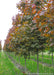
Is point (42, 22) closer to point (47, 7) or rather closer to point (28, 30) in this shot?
point (47, 7)

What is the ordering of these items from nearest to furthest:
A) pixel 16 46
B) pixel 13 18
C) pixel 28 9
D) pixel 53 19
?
1. pixel 53 19
2. pixel 28 9
3. pixel 16 46
4. pixel 13 18

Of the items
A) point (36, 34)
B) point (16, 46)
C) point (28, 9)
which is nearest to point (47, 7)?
point (28, 9)

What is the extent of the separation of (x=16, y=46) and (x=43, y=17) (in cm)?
640

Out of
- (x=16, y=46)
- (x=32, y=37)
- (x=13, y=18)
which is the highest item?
(x=13, y=18)

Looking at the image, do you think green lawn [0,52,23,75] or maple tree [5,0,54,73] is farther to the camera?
green lawn [0,52,23,75]

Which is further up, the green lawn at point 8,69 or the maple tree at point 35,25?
the maple tree at point 35,25

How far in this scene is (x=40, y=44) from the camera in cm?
613

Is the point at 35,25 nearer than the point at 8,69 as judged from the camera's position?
Yes

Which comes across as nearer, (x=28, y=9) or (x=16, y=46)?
(x=28, y=9)

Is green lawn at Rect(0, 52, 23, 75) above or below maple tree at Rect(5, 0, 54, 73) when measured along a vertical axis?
below

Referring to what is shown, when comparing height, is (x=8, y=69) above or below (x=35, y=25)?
below

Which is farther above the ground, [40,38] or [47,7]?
[47,7]

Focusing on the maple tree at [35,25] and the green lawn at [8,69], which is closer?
the maple tree at [35,25]

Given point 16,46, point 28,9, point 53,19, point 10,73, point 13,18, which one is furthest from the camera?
point 13,18
